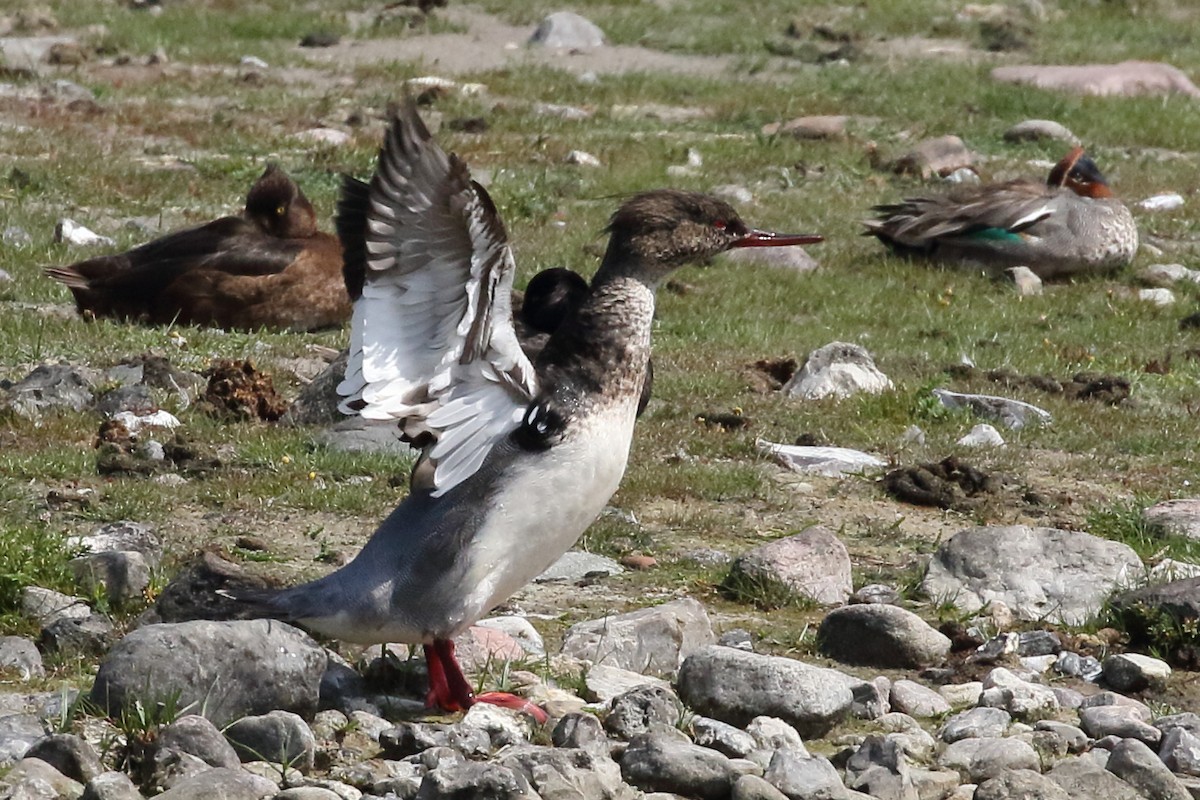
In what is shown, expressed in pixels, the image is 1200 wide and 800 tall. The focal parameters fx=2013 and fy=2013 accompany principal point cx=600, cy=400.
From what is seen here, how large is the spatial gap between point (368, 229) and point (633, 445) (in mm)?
4023

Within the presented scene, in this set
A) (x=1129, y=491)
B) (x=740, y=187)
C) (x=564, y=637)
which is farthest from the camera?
(x=740, y=187)

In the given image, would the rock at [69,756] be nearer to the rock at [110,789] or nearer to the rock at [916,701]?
the rock at [110,789]

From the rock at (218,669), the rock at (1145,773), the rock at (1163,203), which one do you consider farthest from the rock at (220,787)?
the rock at (1163,203)

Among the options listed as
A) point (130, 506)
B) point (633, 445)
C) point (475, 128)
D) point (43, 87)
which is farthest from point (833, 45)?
point (130, 506)

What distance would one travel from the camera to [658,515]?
8109mm

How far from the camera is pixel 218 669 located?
203 inches

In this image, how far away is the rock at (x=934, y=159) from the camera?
16.7m

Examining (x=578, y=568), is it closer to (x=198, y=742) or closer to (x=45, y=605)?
(x=45, y=605)

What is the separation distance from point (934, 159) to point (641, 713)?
12.2 metres

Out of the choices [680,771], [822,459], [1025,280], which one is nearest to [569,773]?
[680,771]

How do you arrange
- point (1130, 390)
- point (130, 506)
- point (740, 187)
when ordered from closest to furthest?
point (130, 506)
point (1130, 390)
point (740, 187)

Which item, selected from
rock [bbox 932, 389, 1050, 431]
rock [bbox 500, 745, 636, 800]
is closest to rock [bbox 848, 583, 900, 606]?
rock [bbox 500, 745, 636, 800]

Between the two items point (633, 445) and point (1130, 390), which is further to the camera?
point (1130, 390)

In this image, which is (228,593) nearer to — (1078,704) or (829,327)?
(1078,704)
